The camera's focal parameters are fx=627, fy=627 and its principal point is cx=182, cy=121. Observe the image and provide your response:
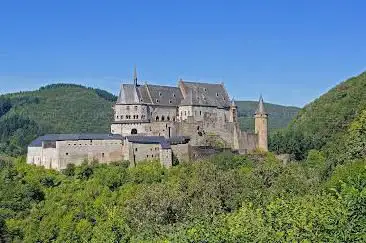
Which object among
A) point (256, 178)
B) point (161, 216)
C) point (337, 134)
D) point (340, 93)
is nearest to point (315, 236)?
point (161, 216)

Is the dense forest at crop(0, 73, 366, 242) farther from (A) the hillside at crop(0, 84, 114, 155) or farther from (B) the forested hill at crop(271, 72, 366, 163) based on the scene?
(A) the hillside at crop(0, 84, 114, 155)

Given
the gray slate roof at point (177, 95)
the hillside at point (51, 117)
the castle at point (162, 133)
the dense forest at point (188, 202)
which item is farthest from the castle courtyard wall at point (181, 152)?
the hillside at point (51, 117)

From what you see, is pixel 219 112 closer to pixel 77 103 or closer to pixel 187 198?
pixel 187 198

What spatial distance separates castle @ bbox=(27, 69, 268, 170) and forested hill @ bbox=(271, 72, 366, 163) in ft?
23.4

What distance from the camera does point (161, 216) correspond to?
123ft

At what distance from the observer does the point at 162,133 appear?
65.0m

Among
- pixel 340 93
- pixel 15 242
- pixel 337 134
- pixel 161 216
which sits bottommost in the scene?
pixel 15 242

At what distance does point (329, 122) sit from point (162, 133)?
110ft


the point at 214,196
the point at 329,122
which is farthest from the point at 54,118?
the point at 214,196

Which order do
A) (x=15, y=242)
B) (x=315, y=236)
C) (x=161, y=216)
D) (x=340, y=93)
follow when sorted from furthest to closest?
(x=340, y=93) → (x=15, y=242) → (x=161, y=216) → (x=315, y=236)

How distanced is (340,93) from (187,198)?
217 ft

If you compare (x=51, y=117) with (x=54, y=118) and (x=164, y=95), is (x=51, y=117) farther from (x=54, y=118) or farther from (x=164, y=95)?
(x=164, y=95)

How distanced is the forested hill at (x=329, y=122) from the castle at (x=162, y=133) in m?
7.13

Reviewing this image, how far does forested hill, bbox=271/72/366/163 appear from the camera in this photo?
72281mm
